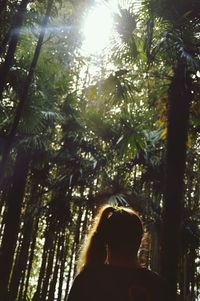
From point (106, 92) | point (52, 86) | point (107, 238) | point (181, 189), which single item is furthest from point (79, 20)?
point (107, 238)

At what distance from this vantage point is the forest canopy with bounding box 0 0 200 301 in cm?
496

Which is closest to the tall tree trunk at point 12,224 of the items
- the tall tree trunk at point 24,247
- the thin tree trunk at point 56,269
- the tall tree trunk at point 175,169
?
the tall tree trunk at point 24,247

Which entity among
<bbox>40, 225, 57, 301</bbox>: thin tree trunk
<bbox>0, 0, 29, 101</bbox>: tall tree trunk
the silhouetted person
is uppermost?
<bbox>0, 0, 29, 101</bbox>: tall tree trunk

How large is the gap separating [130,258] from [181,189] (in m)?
2.86

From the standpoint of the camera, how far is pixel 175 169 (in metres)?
4.67

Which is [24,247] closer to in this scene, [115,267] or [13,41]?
[13,41]

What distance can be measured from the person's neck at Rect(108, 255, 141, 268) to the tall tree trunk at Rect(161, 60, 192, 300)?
238 cm

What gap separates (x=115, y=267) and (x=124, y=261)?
0.24 ft

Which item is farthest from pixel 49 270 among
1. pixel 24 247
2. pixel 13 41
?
pixel 13 41

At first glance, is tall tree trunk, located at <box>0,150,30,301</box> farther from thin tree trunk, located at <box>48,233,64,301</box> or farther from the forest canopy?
thin tree trunk, located at <box>48,233,64,301</box>

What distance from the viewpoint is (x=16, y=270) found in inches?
452

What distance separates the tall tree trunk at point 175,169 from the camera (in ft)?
14.2

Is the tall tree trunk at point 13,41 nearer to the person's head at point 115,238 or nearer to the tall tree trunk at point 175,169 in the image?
the tall tree trunk at point 175,169

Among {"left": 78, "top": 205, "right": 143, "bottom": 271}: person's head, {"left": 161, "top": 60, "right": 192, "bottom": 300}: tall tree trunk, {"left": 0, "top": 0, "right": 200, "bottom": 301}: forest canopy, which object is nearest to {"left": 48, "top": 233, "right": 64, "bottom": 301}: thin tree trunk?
{"left": 0, "top": 0, "right": 200, "bottom": 301}: forest canopy
